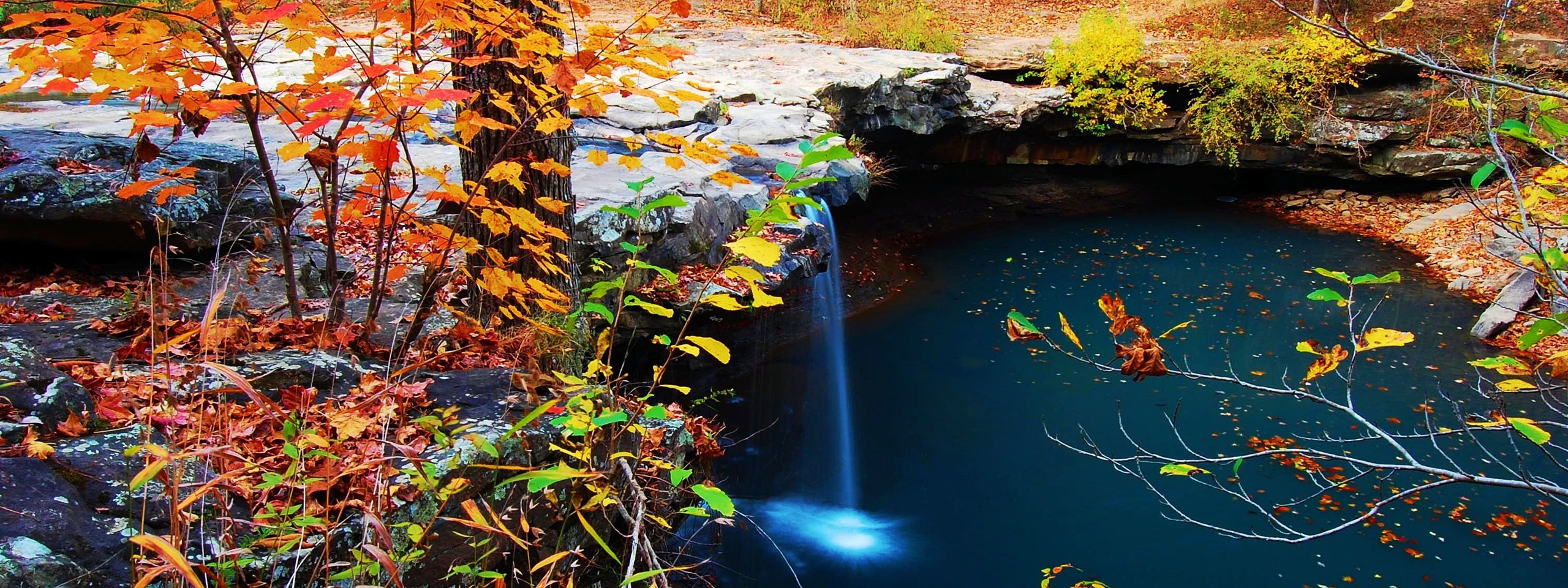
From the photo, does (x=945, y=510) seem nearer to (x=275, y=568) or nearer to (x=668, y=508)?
(x=668, y=508)

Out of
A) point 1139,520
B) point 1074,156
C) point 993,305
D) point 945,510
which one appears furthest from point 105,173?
point 1074,156

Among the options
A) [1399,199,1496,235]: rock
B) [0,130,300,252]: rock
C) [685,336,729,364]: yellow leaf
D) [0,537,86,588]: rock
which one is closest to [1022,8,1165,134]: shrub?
[1399,199,1496,235]: rock

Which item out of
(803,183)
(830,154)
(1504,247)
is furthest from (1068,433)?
(1504,247)

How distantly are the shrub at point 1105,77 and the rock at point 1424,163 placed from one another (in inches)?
117

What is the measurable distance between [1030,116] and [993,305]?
330 cm

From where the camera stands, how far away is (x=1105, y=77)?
1164 centimetres

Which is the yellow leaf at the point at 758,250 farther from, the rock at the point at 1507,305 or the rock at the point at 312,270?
the rock at the point at 1507,305

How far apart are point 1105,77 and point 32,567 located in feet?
39.6

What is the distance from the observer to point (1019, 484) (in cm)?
604

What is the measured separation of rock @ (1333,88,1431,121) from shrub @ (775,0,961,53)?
207 inches

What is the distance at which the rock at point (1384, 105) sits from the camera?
11.5m

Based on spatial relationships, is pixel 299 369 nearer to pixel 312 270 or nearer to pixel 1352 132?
pixel 312 270

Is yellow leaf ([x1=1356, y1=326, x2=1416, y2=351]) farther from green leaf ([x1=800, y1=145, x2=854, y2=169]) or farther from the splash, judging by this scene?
the splash

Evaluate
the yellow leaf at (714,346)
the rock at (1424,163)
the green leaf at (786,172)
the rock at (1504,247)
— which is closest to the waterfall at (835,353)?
the yellow leaf at (714,346)
